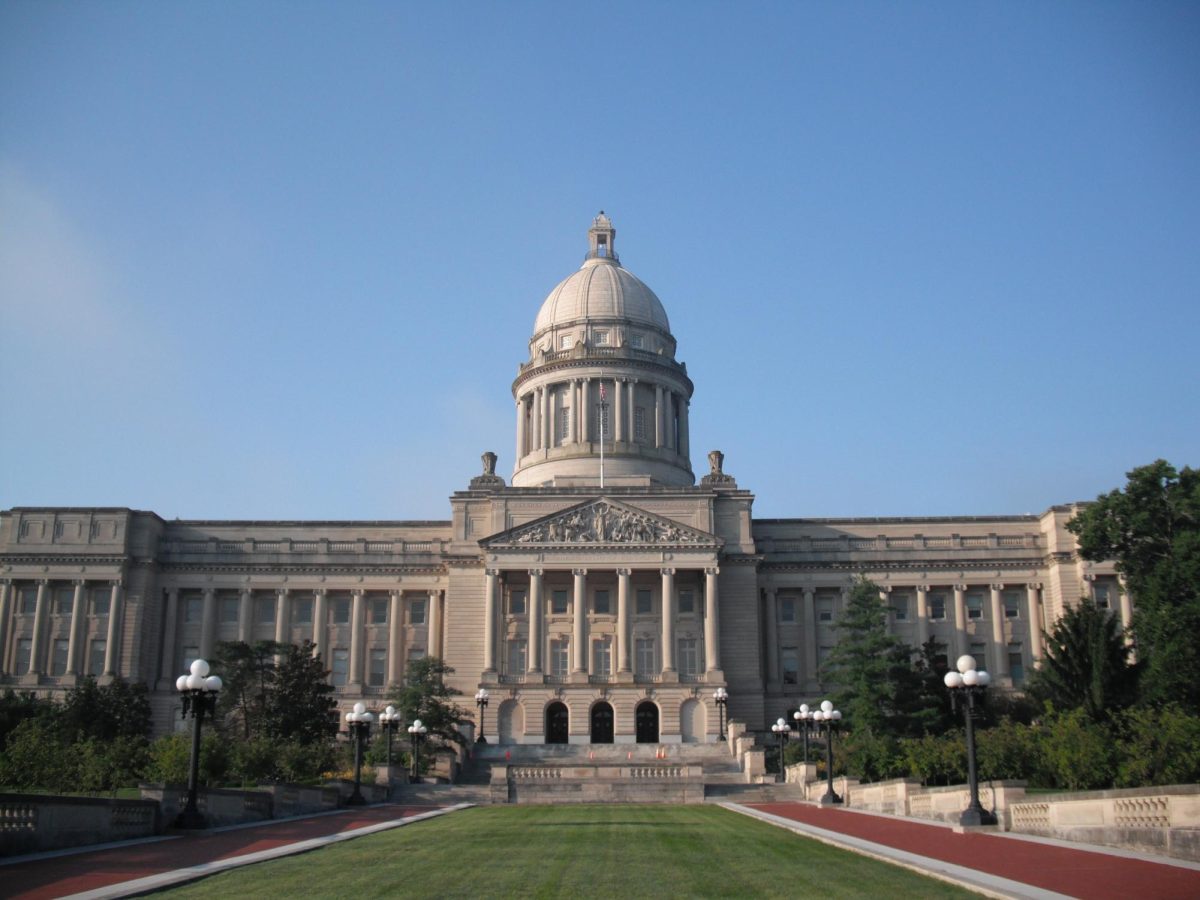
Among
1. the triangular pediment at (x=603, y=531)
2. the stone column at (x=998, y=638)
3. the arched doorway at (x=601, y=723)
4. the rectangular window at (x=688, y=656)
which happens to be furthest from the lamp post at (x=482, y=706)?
the stone column at (x=998, y=638)

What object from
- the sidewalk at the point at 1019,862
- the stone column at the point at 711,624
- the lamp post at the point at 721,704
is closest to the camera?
the sidewalk at the point at 1019,862

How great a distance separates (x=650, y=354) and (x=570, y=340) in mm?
6669

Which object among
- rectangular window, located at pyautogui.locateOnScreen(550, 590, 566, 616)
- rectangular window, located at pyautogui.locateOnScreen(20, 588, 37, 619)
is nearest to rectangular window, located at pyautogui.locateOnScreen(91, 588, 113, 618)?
rectangular window, located at pyautogui.locateOnScreen(20, 588, 37, 619)

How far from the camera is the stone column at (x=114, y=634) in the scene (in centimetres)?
8081

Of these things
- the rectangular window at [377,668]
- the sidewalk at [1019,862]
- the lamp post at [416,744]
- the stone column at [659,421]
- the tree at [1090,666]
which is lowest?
the sidewalk at [1019,862]

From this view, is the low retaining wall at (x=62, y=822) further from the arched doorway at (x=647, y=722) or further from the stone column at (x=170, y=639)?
the stone column at (x=170, y=639)

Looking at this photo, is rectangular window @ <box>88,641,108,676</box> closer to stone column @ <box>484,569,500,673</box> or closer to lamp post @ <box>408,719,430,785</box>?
stone column @ <box>484,569,500,673</box>

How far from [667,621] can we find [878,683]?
16.9m

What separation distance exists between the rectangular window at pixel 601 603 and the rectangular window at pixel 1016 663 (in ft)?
91.0

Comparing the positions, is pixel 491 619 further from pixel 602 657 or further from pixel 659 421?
pixel 659 421

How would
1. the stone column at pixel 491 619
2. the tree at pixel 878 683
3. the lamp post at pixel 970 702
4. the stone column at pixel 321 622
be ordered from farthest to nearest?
the stone column at pixel 321 622, the stone column at pixel 491 619, the tree at pixel 878 683, the lamp post at pixel 970 702

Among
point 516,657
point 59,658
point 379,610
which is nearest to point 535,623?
point 516,657

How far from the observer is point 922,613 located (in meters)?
85.1

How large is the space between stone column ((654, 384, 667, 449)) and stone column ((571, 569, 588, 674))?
60.8 feet
